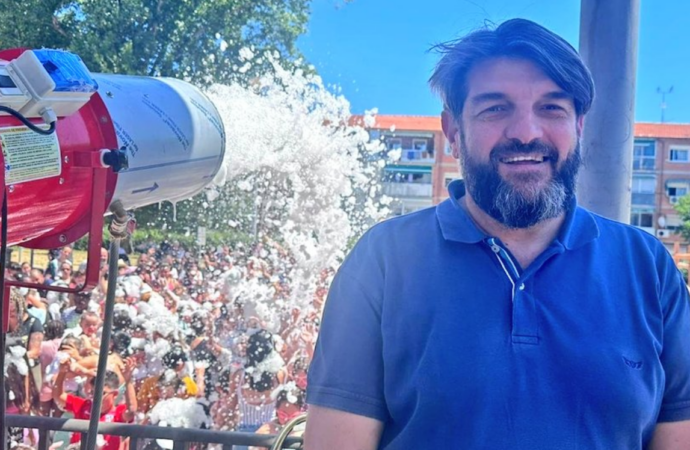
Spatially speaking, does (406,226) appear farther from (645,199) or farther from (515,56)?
(645,199)

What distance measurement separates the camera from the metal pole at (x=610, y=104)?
2299mm

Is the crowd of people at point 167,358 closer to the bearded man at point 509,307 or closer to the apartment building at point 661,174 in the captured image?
the bearded man at point 509,307

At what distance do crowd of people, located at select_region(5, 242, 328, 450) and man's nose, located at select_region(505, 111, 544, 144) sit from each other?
2.81 metres

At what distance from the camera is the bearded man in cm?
127

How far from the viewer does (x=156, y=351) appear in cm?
536

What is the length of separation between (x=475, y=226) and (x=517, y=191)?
11 cm

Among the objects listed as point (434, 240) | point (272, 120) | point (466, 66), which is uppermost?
point (272, 120)

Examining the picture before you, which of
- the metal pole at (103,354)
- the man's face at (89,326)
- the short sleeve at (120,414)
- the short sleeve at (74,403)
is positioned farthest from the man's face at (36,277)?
the metal pole at (103,354)

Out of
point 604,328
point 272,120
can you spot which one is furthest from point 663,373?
point 272,120

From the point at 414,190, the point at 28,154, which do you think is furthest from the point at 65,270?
the point at 414,190

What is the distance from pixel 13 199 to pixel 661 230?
128 feet

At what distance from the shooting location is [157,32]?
1135 centimetres

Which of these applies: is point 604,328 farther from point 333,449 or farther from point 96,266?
point 96,266

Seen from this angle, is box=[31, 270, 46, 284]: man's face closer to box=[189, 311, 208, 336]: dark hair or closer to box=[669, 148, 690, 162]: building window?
box=[189, 311, 208, 336]: dark hair
